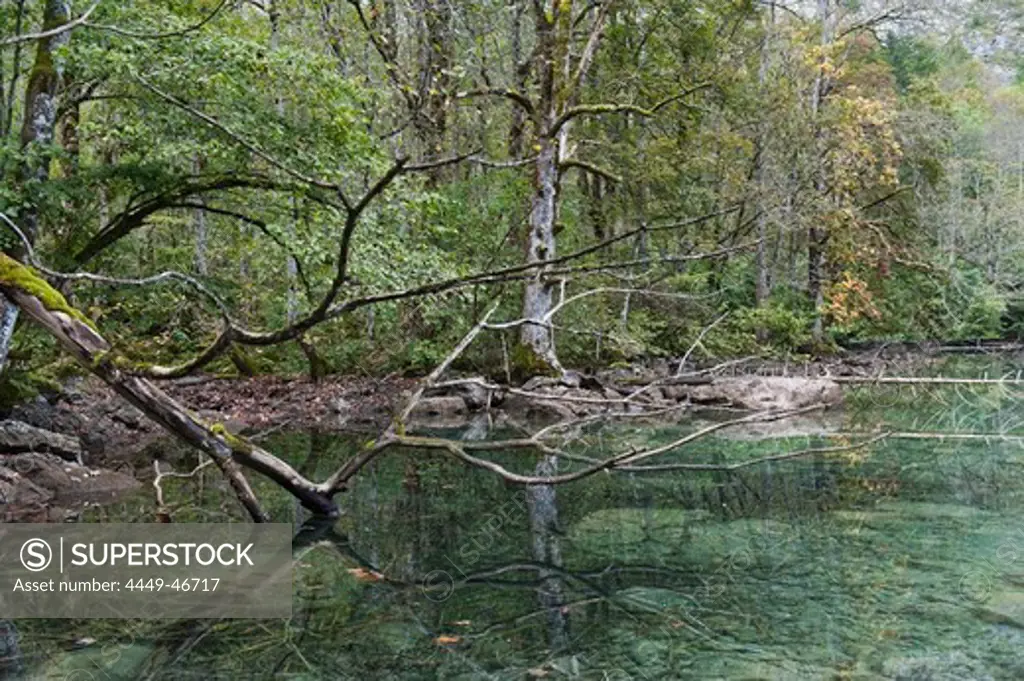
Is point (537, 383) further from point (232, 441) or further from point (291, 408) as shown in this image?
point (232, 441)

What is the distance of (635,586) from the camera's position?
15.1 feet

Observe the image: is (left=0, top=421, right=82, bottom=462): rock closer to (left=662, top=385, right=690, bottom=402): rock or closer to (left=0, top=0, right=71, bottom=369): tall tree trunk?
(left=0, top=0, right=71, bottom=369): tall tree trunk

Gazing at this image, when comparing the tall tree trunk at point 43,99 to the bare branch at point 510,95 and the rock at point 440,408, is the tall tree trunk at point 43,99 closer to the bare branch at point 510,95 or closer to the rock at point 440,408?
the rock at point 440,408

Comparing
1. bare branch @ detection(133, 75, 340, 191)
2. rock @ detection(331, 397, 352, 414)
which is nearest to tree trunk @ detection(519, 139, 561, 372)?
rock @ detection(331, 397, 352, 414)

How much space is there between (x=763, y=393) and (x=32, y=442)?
9130mm

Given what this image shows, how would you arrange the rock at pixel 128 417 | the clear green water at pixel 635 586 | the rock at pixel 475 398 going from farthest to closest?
the rock at pixel 475 398, the rock at pixel 128 417, the clear green water at pixel 635 586

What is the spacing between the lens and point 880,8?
20.4m

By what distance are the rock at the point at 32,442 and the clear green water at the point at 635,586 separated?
134 cm

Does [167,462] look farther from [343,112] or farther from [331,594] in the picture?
[331,594]

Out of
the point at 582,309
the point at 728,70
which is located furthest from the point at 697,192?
the point at 582,309

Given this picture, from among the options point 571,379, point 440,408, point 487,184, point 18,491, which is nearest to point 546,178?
point 487,184

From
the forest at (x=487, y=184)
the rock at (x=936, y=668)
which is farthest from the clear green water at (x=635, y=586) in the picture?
the forest at (x=487, y=184)

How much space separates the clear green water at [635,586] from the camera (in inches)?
141

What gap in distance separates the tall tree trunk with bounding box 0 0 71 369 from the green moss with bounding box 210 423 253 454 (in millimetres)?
4070
